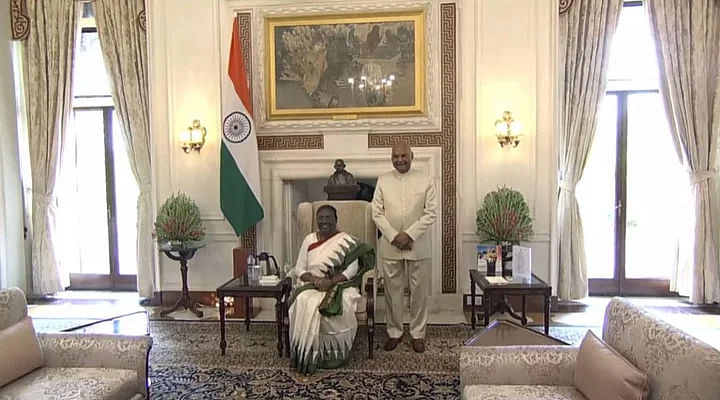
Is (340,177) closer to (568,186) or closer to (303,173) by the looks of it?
(303,173)

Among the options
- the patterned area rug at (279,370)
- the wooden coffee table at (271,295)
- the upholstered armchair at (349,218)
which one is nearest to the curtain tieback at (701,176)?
the patterned area rug at (279,370)

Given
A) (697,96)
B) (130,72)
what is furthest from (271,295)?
(697,96)

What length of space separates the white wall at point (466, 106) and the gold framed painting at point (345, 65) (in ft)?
1.05

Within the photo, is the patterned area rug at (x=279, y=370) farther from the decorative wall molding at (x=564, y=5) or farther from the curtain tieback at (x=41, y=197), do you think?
the decorative wall molding at (x=564, y=5)

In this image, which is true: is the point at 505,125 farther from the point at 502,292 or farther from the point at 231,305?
the point at 231,305

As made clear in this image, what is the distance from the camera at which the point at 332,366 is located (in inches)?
151

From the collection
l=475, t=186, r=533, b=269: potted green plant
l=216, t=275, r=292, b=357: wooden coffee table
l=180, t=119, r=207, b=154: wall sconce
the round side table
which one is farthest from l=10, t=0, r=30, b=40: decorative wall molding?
l=475, t=186, r=533, b=269: potted green plant

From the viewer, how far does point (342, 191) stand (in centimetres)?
512

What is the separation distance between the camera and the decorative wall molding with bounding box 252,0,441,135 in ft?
17.1

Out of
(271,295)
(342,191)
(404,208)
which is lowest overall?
(271,295)

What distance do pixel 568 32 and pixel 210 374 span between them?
474cm

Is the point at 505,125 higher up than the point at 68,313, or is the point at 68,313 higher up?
the point at 505,125

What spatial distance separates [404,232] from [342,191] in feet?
3.69

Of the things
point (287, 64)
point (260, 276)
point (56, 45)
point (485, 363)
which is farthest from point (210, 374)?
point (56, 45)
